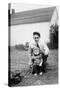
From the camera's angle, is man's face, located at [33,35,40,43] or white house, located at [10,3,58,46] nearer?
white house, located at [10,3,58,46]

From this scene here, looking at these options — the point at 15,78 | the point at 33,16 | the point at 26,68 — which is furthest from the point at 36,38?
the point at 15,78

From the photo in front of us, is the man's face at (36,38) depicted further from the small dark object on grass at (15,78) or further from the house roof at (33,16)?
the small dark object on grass at (15,78)

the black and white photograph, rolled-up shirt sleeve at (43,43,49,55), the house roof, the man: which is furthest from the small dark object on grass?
the house roof

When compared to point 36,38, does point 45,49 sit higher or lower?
lower

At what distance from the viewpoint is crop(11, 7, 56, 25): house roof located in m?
3.43

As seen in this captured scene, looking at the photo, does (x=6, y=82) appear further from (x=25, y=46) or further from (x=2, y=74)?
(x=25, y=46)

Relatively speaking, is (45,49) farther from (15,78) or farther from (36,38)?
(15,78)

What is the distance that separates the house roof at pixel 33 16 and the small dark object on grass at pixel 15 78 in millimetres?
768

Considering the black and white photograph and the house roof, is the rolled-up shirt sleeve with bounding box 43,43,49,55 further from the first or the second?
the house roof

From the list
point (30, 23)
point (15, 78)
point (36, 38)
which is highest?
point (30, 23)

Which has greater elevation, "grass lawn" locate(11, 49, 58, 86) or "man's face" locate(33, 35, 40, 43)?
"man's face" locate(33, 35, 40, 43)

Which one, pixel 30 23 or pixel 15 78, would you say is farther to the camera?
pixel 30 23

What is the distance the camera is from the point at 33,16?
A: 3.54 metres

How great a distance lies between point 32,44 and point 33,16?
447 mm
